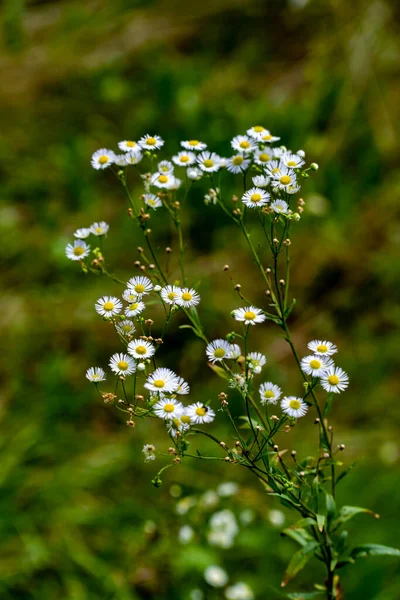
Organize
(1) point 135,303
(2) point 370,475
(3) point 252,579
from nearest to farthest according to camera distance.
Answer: (1) point 135,303, (3) point 252,579, (2) point 370,475

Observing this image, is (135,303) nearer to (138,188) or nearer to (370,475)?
(370,475)

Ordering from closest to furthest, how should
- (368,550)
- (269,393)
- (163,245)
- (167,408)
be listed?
(167,408) < (269,393) < (368,550) < (163,245)

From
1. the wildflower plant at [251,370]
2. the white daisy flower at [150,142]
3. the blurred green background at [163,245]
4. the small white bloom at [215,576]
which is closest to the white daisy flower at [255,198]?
the wildflower plant at [251,370]

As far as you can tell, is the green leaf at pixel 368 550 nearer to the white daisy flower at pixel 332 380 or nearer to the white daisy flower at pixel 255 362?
the white daisy flower at pixel 332 380

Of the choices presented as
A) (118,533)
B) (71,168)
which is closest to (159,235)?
(71,168)

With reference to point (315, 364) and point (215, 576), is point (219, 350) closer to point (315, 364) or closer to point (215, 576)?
point (315, 364)

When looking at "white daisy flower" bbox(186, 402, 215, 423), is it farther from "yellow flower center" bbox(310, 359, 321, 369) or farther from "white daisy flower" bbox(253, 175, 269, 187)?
"white daisy flower" bbox(253, 175, 269, 187)

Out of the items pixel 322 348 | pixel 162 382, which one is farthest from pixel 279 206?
pixel 162 382
